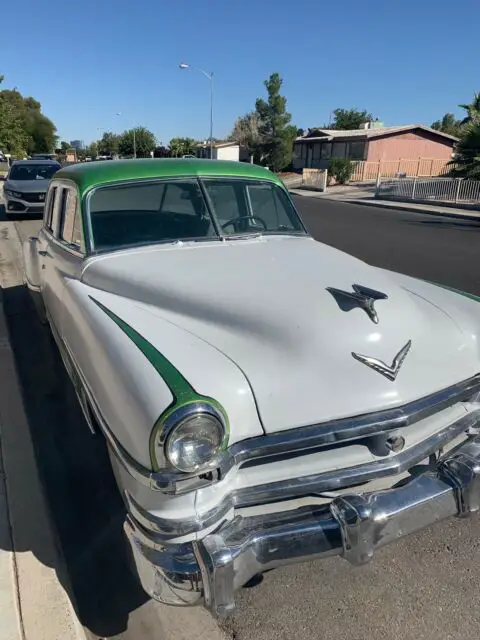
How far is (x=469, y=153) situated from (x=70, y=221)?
20.1 meters

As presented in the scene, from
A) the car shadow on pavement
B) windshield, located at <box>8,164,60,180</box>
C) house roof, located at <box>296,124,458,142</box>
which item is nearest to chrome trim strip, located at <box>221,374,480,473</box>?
the car shadow on pavement

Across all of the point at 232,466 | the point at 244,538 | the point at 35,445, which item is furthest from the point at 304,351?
the point at 35,445

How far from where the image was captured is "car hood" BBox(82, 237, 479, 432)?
6.89 feet

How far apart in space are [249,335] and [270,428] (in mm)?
443

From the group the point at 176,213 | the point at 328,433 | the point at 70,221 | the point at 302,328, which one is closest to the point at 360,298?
the point at 302,328

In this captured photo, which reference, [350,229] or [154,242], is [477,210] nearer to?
[350,229]

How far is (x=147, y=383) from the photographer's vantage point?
1.94 m

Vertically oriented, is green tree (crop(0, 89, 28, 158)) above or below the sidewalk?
above

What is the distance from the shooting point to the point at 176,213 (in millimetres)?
3545

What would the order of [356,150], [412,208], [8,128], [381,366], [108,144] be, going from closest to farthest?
1. [381,366]
2. [412,208]
3. [8,128]
4. [356,150]
5. [108,144]

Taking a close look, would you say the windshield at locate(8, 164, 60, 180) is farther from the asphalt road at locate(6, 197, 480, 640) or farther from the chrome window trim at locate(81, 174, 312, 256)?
the asphalt road at locate(6, 197, 480, 640)

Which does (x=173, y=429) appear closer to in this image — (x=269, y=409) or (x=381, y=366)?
(x=269, y=409)

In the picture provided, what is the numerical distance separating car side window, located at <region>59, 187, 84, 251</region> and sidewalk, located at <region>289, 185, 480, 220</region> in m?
16.4

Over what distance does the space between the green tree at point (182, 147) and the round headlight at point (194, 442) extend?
61.6m
